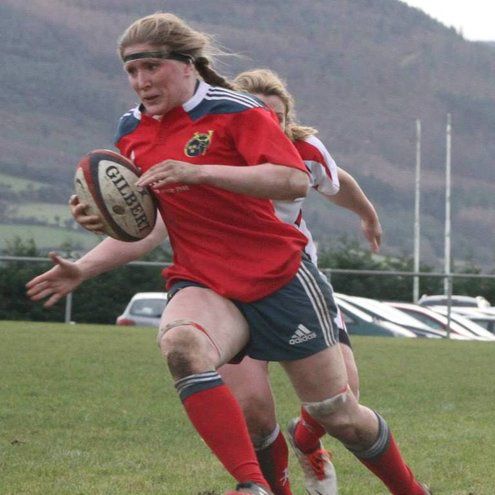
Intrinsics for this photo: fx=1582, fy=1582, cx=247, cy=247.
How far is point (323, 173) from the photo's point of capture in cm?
677

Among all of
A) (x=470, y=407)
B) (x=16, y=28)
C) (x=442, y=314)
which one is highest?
(x=470, y=407)

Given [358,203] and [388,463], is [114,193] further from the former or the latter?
[358,203]

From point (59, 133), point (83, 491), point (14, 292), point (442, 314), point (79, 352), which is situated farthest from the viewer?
point (59, 133)

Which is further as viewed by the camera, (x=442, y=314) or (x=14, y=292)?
(x=14, y=292)

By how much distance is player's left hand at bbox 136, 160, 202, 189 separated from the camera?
5.28m

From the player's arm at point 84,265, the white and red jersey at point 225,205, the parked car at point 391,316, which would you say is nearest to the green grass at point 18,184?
the parked car at point 391,316

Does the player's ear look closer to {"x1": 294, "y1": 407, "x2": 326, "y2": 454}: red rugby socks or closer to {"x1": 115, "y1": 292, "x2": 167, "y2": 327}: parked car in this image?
{"x1": 294, "y1": 407, "x2": 326, "y2": 454}: red rugby socks

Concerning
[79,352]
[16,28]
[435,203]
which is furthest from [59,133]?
[79,352]

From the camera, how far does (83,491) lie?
676 cm

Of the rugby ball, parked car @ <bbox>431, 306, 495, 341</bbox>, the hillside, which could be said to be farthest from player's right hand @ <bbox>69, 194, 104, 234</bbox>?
the hillside

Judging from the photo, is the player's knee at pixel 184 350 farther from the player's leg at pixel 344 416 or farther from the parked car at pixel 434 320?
the parked car at pixel 434 320

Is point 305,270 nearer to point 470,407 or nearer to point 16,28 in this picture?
point 470,407

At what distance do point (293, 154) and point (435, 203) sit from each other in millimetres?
92562

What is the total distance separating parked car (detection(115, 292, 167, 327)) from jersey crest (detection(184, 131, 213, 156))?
20.1m
